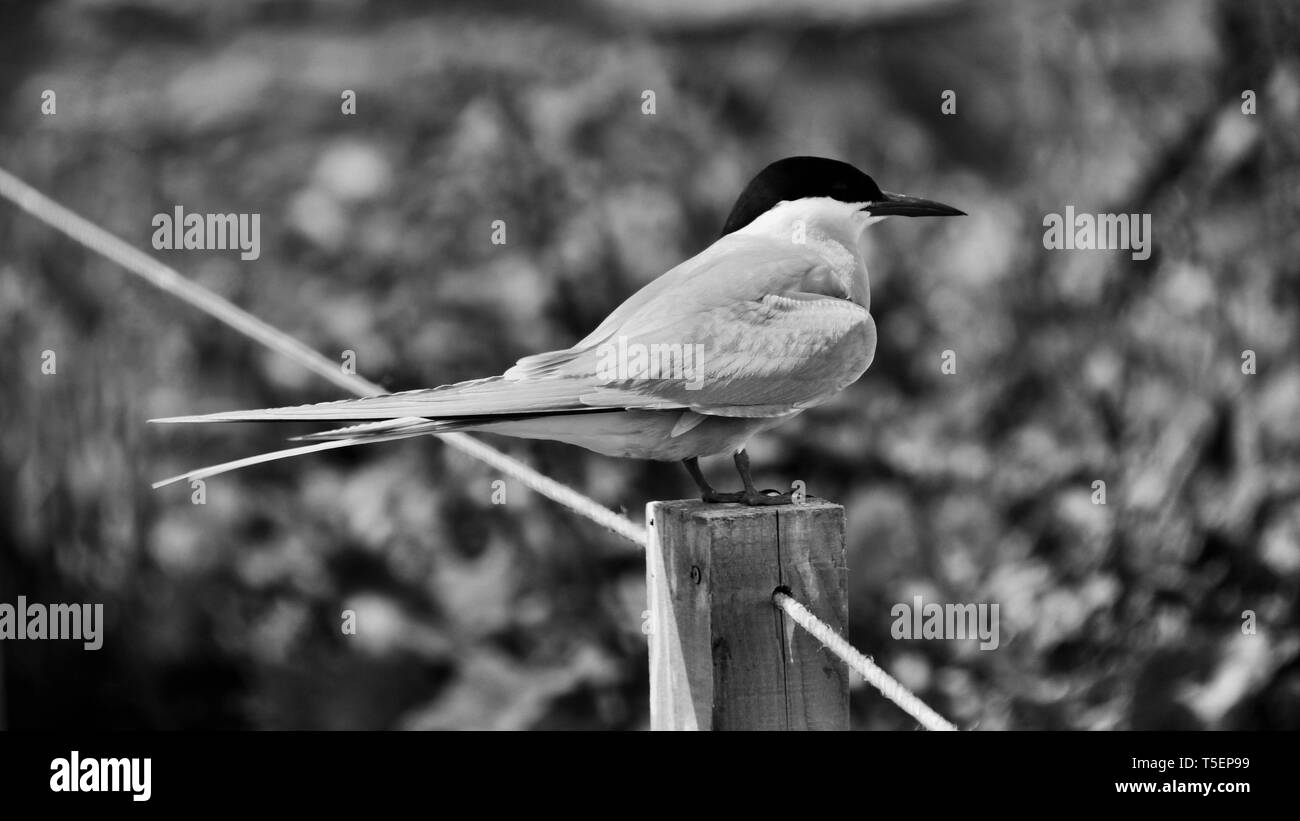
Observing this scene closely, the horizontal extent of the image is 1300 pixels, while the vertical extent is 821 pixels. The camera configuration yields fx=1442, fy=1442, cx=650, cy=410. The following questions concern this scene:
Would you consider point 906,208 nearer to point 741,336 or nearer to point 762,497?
point 741,336

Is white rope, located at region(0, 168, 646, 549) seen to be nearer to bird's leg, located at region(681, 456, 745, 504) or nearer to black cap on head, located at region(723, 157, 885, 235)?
bird's leg, located at region(681, 456, 745, 504)

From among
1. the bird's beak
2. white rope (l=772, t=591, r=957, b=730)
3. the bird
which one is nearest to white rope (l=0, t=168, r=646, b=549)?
the bird

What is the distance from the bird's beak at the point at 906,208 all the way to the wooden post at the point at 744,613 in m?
1.10

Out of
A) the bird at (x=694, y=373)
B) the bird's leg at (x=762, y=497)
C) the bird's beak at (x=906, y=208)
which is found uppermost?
the bird's beak at (x=906, y=208)

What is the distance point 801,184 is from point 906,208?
29cm

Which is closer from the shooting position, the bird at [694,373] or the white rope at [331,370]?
the bird at [694,373]

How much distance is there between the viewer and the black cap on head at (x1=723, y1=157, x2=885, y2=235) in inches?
108

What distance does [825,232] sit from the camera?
2.75 metres

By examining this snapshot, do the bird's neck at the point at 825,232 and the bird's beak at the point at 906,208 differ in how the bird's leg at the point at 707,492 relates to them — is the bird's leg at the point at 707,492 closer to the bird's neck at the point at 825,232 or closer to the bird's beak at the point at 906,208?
the bird's neck at the point at 825,232

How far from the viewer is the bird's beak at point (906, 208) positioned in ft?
9.38

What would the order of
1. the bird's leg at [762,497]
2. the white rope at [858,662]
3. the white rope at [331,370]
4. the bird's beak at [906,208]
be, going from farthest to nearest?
the bird's beak at [906,208], the white rope at [331,370], the bird's leg at [762,497], the white rope at [858,662]

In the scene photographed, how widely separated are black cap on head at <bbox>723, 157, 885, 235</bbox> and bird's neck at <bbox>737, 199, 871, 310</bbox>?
2 cm

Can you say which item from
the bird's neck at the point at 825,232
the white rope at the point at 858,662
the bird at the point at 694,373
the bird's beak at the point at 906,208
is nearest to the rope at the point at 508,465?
the white rope at the point at 858,662

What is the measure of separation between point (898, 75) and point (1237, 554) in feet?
5.77
